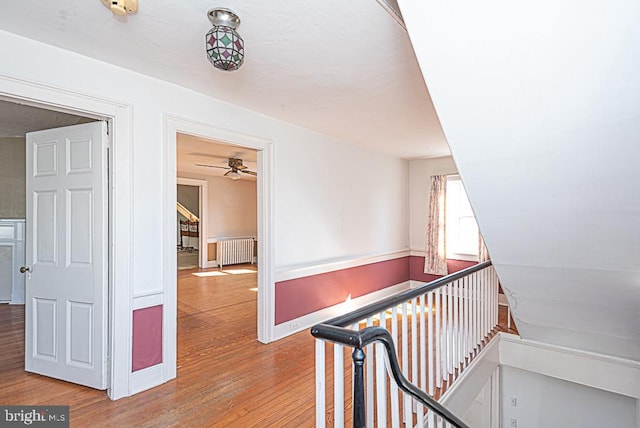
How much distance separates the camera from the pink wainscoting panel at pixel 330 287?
383 centimetres

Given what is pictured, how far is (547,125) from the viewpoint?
1.65m

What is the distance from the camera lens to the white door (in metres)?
2.56

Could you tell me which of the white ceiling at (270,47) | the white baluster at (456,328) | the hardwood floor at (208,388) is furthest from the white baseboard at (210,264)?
the white baluster at (456,328)

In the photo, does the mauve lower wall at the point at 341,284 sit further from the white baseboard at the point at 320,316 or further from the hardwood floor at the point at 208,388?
the hardwood floor at the point at 208,388

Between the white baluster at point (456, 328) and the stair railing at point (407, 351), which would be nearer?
the stair railing at point (407, 351)

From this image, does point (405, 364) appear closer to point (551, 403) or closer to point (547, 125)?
point (547, 125)

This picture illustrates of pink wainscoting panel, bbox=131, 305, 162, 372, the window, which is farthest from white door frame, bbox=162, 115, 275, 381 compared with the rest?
the window

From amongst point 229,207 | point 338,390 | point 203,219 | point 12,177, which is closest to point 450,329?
point 338,390

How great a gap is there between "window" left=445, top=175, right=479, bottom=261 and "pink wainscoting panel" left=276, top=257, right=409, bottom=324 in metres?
0.95

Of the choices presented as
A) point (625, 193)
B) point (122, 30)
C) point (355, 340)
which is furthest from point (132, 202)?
point (625, 193)

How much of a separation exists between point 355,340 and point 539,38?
136 centimetres

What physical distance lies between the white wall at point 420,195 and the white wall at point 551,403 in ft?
8.53

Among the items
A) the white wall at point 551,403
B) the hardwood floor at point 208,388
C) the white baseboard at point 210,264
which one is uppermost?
the white baseboard at point 210,264

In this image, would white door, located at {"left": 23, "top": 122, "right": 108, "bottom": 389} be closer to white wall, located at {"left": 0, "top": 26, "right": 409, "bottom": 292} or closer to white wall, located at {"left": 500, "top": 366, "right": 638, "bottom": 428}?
white wall, located at {"left": 0, "top": 26, "right": 409, "bottom": 292}
